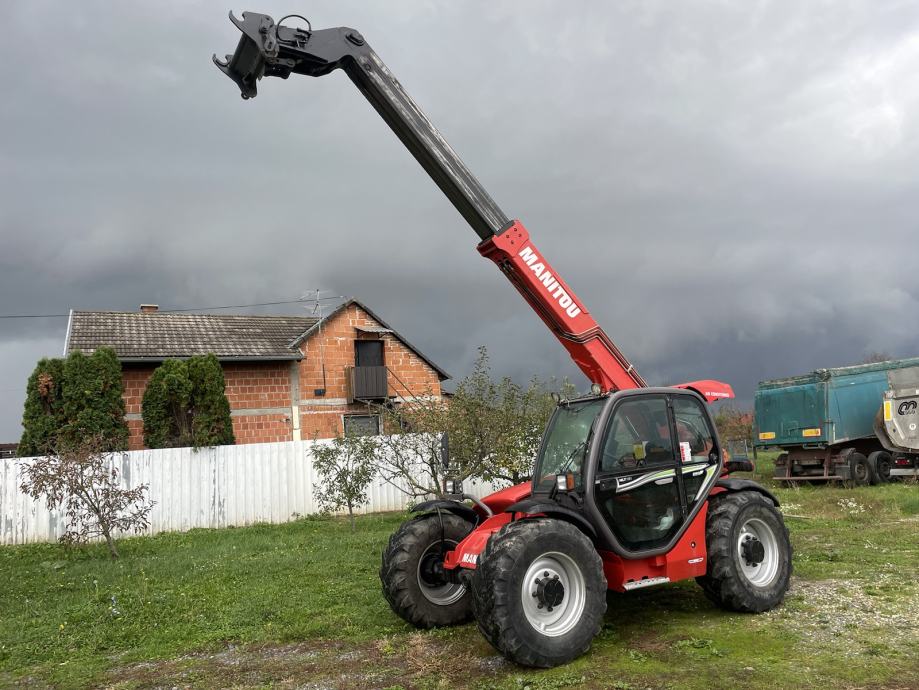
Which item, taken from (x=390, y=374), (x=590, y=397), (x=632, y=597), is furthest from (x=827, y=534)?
(x=390, y=374)

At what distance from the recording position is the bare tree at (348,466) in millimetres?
16078

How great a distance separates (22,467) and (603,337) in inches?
515

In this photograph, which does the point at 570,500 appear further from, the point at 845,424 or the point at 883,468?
the point at 883,468

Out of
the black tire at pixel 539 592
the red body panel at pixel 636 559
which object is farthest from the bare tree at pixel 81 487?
the black tire at pixel 539 592

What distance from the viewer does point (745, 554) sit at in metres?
6.98

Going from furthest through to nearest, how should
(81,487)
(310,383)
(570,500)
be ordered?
1. (310,383)
2. (81,487)
3. (570,500)

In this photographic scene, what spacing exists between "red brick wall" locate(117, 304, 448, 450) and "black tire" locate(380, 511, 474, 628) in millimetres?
17220

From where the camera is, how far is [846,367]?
20297 mm

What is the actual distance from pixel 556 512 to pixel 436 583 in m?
1.63

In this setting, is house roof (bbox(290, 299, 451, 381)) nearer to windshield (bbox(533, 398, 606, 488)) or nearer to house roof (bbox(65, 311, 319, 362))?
house roof (bbox(65, 311, 319, 362))

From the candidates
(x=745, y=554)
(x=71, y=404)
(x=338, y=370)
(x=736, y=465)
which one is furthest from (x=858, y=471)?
(x=71, y=404)

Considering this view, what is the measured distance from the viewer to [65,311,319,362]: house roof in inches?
926

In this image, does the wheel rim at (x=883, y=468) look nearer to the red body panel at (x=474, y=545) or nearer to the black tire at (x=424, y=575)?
the black tire at (x=424, y=575)

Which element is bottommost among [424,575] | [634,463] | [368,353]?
[424,575]
